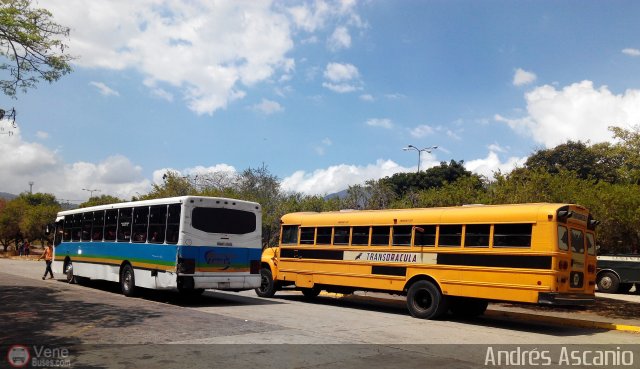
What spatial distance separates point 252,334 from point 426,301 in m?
5.29

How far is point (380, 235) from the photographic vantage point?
47.1 feet

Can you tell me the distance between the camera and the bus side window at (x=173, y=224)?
46.1ft

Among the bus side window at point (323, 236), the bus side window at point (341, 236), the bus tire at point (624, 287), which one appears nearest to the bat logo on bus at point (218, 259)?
the bus side window at point (323, 236)

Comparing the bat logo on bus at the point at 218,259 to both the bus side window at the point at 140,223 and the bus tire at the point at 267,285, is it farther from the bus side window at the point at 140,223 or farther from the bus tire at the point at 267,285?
the bus tire at the point at 267,285

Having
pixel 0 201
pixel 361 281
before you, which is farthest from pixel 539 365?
pixel 0 201

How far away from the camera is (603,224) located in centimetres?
1895

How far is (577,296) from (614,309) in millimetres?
5048

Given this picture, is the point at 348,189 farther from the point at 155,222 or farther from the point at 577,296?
the point at 577,296

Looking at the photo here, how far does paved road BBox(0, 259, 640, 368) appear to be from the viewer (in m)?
7.69

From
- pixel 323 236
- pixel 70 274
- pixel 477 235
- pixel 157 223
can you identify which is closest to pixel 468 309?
pixel 477 235

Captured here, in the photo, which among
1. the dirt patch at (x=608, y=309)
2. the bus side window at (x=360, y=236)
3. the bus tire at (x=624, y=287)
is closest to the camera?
the dirt patch at (x=608, y=309)

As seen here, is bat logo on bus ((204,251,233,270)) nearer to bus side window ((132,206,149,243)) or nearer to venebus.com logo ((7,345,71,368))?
bus side window ((132,206,149,243))

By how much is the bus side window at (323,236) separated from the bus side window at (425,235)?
2991 millimetres

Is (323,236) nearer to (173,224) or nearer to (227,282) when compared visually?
(227,282)
